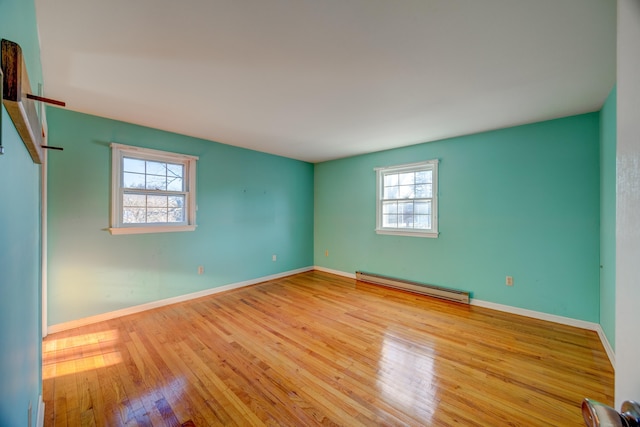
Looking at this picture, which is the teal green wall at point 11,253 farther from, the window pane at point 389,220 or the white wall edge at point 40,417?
the window pane at point 389,220

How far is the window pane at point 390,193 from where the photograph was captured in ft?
14.5

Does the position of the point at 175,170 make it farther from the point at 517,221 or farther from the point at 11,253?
the point at 517,221

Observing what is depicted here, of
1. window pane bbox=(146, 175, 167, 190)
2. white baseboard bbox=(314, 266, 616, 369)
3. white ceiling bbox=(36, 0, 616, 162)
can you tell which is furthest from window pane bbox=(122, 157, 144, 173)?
white baseboard bbox=(314, 266, 616, 369)

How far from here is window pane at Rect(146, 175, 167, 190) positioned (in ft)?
11.2

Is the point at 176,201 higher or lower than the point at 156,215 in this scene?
higher

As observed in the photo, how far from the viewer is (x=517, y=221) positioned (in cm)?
323

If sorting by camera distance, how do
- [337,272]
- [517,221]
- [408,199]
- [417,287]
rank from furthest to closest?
[337,272] → [408,199] → [417,287] → [517,221]

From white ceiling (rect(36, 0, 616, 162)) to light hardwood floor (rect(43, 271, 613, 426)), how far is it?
2362 mm

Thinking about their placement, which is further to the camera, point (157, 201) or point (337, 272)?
point (337, 272)

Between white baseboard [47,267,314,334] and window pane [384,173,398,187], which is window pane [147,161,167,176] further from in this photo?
window pane [384,173,398,187]

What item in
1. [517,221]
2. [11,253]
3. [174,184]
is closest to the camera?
[11,253]

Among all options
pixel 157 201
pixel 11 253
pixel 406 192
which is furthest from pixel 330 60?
pixel 157 201

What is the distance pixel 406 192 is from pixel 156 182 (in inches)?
146

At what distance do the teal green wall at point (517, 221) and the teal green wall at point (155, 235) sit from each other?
202 centimetres
